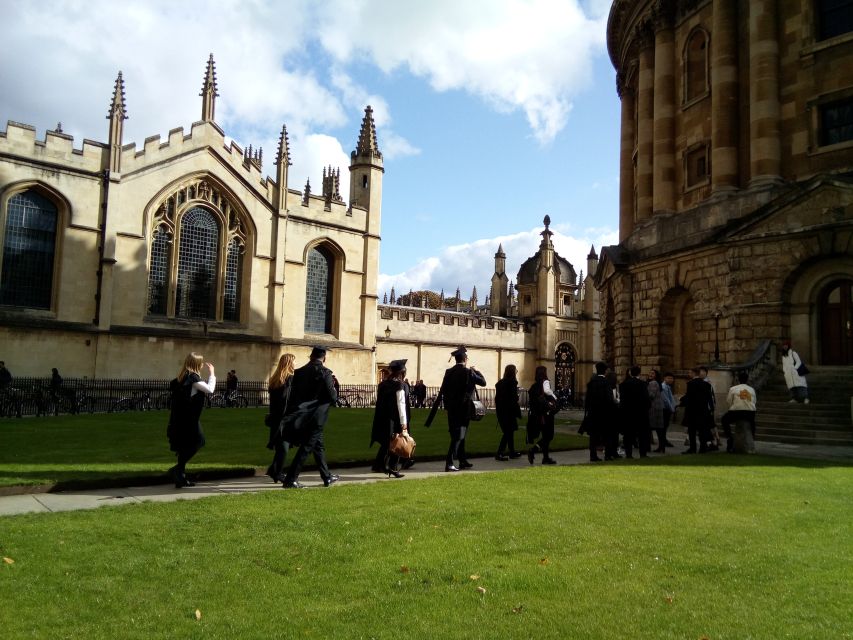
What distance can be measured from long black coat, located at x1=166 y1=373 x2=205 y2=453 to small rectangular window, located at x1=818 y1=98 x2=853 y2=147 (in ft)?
61.7

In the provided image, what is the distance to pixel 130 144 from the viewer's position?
28.7 meters

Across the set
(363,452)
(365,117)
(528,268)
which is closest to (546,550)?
(363,452)

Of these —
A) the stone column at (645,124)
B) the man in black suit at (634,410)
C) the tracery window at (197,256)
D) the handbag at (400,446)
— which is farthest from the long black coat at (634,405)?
the tracery window at (197,256)

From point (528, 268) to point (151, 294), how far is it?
1195 inches

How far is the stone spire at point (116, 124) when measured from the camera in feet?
92.0

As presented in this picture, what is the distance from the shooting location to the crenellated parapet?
85.2ft

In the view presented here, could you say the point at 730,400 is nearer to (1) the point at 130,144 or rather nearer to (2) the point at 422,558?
(2) the point at 422,558

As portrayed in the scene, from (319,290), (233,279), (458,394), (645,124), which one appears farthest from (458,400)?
(319,290)

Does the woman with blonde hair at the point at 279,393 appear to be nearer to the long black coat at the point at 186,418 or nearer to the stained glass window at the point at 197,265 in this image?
the long black coat at the point at 186,418

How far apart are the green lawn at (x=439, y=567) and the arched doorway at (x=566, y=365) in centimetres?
3935

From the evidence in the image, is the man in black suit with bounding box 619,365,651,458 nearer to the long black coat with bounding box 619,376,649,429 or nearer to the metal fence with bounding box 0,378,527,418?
the long black coat with bounding box 619,376,649,429

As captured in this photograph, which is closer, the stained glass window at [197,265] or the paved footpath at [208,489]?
the paved footpath at [208,489]

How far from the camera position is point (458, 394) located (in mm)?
10516

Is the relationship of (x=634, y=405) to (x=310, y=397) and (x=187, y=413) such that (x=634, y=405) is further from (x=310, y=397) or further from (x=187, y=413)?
(x=187, y=413)
